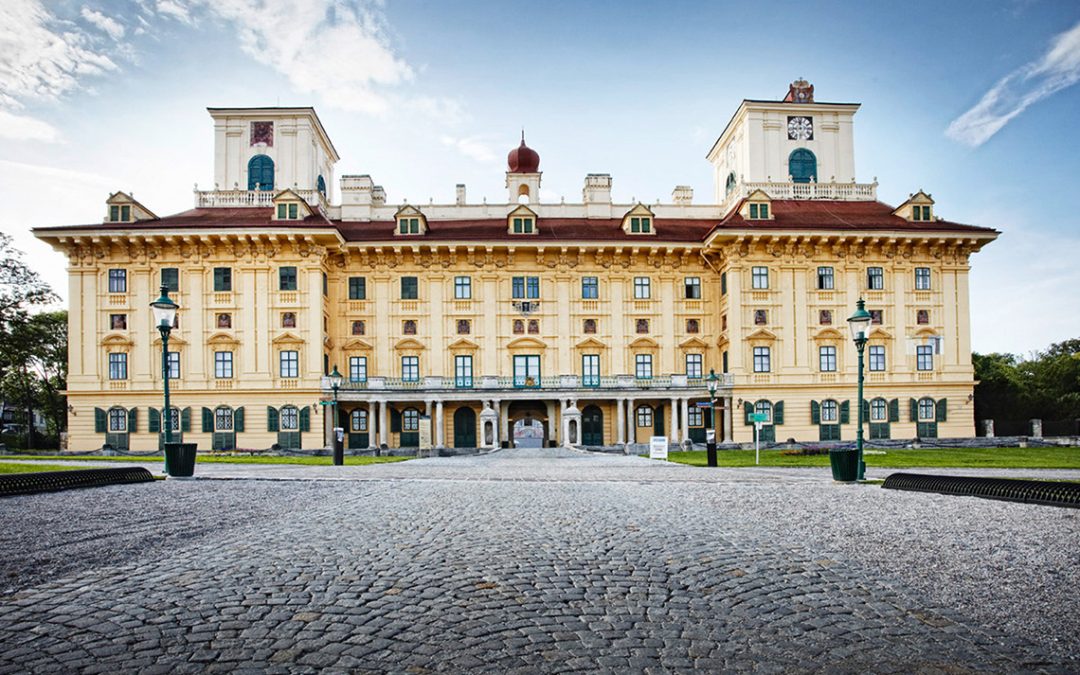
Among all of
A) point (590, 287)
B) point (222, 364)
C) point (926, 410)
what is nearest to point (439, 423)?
point (590, 287)

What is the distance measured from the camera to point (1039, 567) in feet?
23.3

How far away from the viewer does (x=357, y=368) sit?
1956 inches

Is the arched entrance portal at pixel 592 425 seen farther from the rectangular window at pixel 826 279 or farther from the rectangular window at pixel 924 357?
the rectangular window at pixel 924 357

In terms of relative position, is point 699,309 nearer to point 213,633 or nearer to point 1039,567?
point 1039,567

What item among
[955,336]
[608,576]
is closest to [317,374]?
[955,336]

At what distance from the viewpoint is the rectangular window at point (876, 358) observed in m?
47.8

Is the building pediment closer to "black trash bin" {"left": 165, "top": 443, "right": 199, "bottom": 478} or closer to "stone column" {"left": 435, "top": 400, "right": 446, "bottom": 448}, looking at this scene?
"stone column" {"left": 435, "top": 400, "right": 446, "bottom": 448}

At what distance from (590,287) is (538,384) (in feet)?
23.3

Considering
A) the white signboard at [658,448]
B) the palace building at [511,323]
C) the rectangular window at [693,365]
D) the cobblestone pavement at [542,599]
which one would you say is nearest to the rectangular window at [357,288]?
the palace building at [511,323]

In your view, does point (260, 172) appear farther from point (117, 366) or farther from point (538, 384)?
point (538, 384)

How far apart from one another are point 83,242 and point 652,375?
34270mm

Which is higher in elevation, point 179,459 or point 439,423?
point 179,459

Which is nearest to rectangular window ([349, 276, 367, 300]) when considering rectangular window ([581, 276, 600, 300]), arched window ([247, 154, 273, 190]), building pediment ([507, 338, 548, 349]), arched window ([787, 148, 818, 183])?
building pediment ([507, 338, 548, 349])

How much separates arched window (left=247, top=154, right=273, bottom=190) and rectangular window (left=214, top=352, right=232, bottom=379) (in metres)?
13.2
